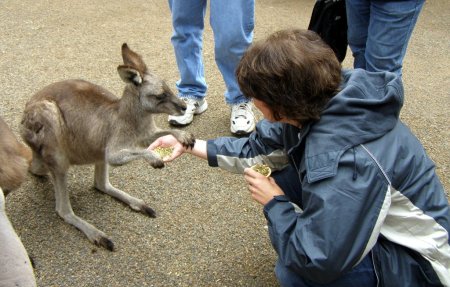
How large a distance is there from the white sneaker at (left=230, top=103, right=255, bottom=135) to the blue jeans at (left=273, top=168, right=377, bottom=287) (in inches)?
45.3

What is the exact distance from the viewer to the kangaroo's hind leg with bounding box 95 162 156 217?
→ 245 centimetres

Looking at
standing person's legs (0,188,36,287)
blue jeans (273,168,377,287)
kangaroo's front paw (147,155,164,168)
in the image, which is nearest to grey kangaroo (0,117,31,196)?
kangaroo's front paw (147,155,164,168)

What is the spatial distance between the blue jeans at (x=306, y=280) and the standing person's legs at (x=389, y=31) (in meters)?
0.96

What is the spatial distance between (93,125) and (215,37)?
0.94 meters

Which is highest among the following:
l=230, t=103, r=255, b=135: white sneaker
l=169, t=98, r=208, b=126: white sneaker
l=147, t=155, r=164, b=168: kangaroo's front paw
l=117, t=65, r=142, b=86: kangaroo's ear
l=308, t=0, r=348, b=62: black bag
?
l=308, t=0, r=348, b=62: black bag

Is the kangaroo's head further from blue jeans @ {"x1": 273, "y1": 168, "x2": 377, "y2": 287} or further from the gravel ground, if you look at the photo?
blue jeans @ {"x1": 273, "y1": 168, "x2": 377, "y2": 287}

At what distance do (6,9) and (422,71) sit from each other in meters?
4.27

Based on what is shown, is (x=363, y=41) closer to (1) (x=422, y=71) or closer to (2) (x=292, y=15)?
(1) (x=422, y=71)

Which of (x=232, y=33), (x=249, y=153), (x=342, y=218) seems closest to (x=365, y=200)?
(x=342, y=218)

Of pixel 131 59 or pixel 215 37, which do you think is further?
pixel 215 37

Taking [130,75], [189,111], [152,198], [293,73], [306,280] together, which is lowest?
[152,198]

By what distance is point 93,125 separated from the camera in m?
2.37

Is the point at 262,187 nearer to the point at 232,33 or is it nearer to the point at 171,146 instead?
the point at 171,146

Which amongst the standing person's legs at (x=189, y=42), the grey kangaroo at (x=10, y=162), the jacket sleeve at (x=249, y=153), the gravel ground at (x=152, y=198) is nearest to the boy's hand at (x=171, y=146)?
the jacket sleeve at (x=249, y=153)
